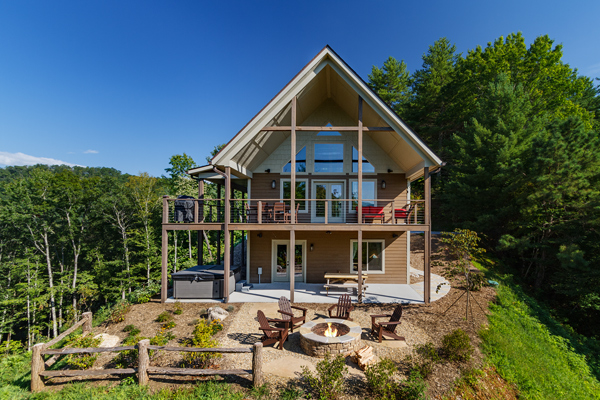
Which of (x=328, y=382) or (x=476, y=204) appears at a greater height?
(x=476, y=204)

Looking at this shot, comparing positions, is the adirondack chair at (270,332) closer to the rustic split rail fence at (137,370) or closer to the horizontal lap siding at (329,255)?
the rustic split rail fence at (137,370)

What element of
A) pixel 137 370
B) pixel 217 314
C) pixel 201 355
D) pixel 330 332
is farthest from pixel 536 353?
pixel 137 370

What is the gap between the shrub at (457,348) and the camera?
6535mm

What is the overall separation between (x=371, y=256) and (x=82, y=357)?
1172 cm

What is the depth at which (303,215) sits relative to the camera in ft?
44.6

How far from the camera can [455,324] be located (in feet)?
28.2

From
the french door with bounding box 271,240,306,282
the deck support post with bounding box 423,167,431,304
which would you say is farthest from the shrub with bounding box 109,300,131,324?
the deck support post with bounding box 423,167,431,304

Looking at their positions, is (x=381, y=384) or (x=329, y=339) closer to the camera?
(x=381, y=384)

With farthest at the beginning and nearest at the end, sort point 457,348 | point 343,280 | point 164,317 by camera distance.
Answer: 1. point 343,280
2. point 164,317
3. point 457,348

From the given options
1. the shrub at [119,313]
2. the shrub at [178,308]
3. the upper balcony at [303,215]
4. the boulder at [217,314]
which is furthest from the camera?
the upper balcony at [303,215]

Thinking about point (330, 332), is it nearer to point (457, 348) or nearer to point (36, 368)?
point (457, 348)

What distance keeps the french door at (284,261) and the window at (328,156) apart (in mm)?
4044

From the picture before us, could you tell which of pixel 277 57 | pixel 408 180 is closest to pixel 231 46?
pixel 277 57

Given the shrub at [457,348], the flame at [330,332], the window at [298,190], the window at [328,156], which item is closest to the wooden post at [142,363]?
the flame at [330,332]
